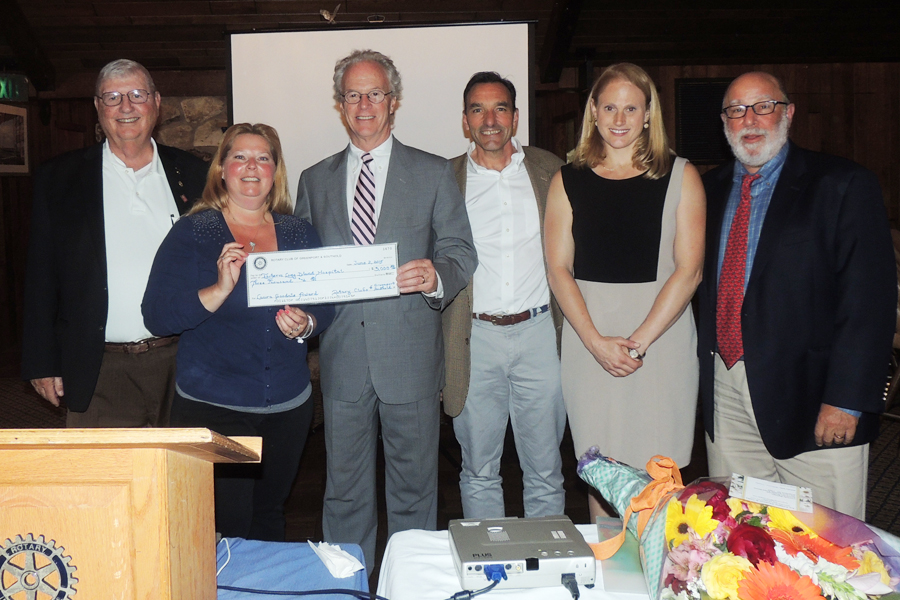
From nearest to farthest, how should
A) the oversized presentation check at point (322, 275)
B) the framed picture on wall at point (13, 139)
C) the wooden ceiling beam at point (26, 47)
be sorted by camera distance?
the oversized presentation check at point (322, 275), the wooden ceiling beam at point (26, 47), the framed picture on wall at point (13, 139)

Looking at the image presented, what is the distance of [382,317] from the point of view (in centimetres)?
230

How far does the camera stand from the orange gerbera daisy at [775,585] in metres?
0.87

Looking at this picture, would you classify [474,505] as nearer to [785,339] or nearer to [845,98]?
[785,339]

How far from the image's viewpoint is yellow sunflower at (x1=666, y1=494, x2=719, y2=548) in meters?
1.01

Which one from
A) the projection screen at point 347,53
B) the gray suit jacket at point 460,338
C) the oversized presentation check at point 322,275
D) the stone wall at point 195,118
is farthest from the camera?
the stone wall at point 195,118

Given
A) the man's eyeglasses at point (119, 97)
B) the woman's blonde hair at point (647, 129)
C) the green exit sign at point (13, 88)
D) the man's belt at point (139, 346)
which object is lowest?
the man's belt at point (139, 346)

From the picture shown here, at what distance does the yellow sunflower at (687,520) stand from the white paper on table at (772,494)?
0.27 feet

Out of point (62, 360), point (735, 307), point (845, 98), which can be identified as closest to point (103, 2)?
point (62, 360)

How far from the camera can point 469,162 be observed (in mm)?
2646

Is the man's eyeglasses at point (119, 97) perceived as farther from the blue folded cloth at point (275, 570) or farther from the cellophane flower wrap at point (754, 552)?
the cellophane flower wrap at point (754, 552)

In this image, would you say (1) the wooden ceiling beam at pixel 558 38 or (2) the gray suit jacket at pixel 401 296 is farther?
(1) the wooden ceiling beam at pixel 558 38

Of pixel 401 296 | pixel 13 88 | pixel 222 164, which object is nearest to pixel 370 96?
pixel 222 164

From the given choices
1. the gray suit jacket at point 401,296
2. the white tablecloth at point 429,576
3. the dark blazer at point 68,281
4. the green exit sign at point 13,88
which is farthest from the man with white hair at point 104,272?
the green exit sign at point 13,88

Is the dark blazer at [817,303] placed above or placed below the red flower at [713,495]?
above
